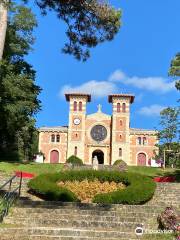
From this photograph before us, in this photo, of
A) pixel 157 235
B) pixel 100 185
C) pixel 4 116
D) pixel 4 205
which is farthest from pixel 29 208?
pixel 4 116

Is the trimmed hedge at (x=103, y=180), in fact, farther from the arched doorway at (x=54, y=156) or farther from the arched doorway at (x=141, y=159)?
the arched doorway at (x=54, y=156)

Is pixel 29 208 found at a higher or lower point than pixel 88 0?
lower

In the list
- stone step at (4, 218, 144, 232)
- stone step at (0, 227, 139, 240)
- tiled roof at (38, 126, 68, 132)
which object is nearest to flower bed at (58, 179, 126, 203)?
stone step at (4, 218, 144, 232)

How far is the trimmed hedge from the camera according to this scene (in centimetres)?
1955

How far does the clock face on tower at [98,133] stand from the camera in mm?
67688

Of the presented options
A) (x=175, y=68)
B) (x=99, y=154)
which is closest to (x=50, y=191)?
(x=175, y=68)

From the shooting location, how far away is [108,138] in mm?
67625

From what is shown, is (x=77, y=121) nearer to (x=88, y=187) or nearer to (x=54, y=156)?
(x=54, y=156)

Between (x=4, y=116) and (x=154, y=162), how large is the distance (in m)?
33.9

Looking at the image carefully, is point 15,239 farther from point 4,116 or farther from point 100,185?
point 4,116

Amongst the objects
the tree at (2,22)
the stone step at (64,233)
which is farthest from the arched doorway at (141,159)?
the tree at (2,22)

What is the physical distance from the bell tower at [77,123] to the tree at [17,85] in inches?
912

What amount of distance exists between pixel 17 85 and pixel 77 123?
31.3m

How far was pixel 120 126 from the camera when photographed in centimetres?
6706
